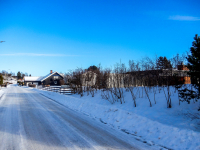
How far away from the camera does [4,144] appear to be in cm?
501

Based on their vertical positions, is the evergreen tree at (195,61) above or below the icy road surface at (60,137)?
above

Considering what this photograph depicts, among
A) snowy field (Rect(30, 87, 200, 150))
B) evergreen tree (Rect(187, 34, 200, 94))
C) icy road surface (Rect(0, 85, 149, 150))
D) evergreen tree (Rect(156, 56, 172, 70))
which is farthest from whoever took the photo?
evergreen tree (Rect(156, 56, 172, 70))

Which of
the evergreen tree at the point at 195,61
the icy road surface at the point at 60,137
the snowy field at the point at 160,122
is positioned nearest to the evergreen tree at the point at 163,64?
the snowy field at the point at 160,122

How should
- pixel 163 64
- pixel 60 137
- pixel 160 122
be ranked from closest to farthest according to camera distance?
pixel 60 137 < pixel 160 122 < pixel 163 64

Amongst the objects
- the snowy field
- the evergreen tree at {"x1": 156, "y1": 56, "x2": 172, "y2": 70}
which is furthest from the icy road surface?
the evergreen tree at {"x1": 156, "y1": 56, "x2": 172, "y2": 70}

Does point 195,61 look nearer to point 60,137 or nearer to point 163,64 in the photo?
point 163,64

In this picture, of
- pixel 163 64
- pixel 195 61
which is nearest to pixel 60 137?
pixel 195 61

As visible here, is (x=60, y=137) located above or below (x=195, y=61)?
below

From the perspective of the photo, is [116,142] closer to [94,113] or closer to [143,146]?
[143,146]

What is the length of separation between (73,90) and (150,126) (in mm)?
16490

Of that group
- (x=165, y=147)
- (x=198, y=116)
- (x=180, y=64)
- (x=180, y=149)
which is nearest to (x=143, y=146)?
(x=165, y=147)

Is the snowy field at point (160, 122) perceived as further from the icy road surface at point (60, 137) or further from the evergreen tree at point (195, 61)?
the evergreen tree at point (195, 61)

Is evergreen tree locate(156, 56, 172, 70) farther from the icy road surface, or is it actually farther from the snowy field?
the icy road surface

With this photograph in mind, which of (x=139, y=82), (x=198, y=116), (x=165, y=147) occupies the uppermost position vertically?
(x=139, y=82)
